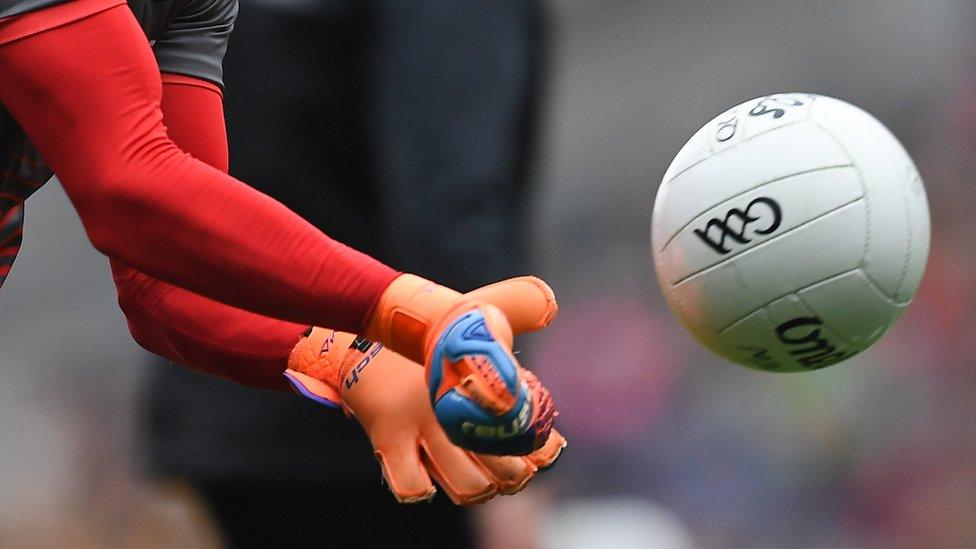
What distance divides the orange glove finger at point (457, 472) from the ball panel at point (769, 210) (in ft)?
1.77

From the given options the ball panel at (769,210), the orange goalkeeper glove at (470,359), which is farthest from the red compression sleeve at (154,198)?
the ball panel at (769,210)

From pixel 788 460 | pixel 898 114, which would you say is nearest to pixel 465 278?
pixel 788 460

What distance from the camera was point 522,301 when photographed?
1639 mm

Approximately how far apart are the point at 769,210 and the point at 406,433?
65cm

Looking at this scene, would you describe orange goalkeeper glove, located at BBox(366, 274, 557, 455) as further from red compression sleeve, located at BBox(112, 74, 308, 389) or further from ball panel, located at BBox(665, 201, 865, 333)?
ball panel, located at BBox(665, 201, 865, 333)

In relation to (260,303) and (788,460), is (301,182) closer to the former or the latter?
(260,303)

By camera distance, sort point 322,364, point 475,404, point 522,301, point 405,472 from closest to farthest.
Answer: point 475,404, point 522,301, point 405,472, point 322,364

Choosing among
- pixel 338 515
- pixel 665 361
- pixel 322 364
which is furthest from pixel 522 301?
pixel 665 361

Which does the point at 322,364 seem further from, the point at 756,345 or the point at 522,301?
the point at 756,345

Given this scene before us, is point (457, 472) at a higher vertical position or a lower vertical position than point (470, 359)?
lower

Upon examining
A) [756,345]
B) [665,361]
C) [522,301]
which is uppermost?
[522,301]

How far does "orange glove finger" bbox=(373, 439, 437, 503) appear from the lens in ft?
5.68

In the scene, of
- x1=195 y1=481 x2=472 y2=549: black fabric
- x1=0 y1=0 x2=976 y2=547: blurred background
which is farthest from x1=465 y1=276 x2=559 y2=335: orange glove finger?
x1=0 y1=0 x2=976 y2=547: blurred background

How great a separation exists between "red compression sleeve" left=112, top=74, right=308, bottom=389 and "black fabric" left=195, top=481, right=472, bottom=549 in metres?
0.46
